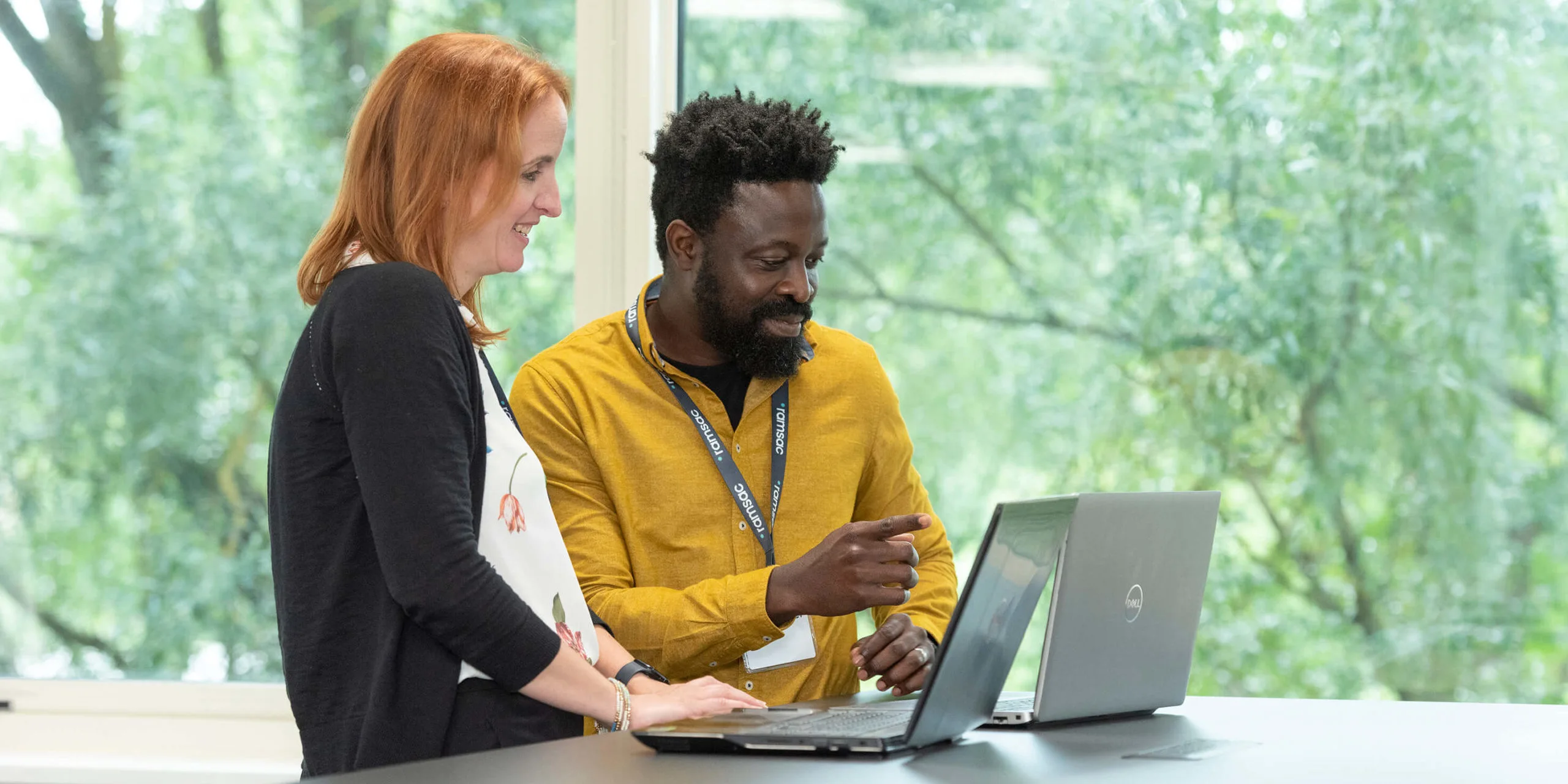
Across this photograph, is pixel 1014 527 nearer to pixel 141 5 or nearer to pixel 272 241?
pixel 272 241

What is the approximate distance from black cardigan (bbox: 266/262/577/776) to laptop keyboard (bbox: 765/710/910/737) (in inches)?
12.4

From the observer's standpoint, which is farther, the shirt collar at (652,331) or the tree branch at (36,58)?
the tree branch at (36,58)

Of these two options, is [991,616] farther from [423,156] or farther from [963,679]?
[423,156]

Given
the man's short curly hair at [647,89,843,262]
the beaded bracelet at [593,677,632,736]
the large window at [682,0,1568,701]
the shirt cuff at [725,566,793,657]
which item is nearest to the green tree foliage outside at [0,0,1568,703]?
the large window at [682,0,1568,701]

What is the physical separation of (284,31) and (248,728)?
4.91ft

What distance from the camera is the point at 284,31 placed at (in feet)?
9.73

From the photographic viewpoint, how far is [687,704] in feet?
5.20

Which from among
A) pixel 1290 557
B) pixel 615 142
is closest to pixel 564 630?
pixel 615 142

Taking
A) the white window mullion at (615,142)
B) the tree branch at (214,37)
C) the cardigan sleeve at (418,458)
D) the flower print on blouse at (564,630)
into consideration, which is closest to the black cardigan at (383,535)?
the cardigan sleeve at (418,458)

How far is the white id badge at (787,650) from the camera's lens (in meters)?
2.12

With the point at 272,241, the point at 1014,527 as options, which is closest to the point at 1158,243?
the point at 1014,527

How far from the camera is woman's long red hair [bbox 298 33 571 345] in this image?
162cm

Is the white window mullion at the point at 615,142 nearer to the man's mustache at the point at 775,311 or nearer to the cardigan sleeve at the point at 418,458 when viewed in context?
the man's mustache at the point at 775,311

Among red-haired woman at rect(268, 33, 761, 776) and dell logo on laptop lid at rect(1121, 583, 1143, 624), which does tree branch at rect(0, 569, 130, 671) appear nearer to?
red-haired woman at rect(268, 33, 761, 776)
